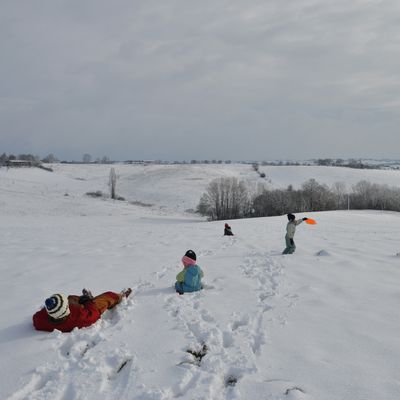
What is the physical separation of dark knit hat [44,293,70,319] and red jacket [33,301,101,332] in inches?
5.5

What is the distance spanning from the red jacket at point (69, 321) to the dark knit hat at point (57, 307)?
14 centimetres

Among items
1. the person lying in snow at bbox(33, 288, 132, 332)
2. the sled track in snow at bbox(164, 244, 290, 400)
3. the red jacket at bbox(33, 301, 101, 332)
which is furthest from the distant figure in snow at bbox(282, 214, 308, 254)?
the red jacket at bbox(33, 301, 101, 332)

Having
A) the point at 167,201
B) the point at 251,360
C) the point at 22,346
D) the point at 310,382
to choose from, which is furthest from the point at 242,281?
the point at 167,201

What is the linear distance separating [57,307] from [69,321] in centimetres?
40

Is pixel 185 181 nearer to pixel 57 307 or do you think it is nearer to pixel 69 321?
pixel 69 321

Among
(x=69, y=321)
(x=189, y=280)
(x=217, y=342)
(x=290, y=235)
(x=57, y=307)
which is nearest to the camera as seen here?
(x=217, y=342)

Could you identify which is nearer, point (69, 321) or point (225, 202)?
point (69, 321)

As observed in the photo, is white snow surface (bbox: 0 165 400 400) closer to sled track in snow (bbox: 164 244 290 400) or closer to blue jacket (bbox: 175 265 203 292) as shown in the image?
sled track in snow (bbox: 164 244 290 400)

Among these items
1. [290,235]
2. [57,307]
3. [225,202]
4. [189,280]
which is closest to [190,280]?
[189,280]

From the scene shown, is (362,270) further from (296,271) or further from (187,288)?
(187,288)

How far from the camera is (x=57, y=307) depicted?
222 inches

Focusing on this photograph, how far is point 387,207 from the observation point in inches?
2657

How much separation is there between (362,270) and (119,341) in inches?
288

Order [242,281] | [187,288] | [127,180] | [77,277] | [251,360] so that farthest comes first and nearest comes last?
[127,180] → [77,277] → [242,281] → [187,288] → [251,360]
